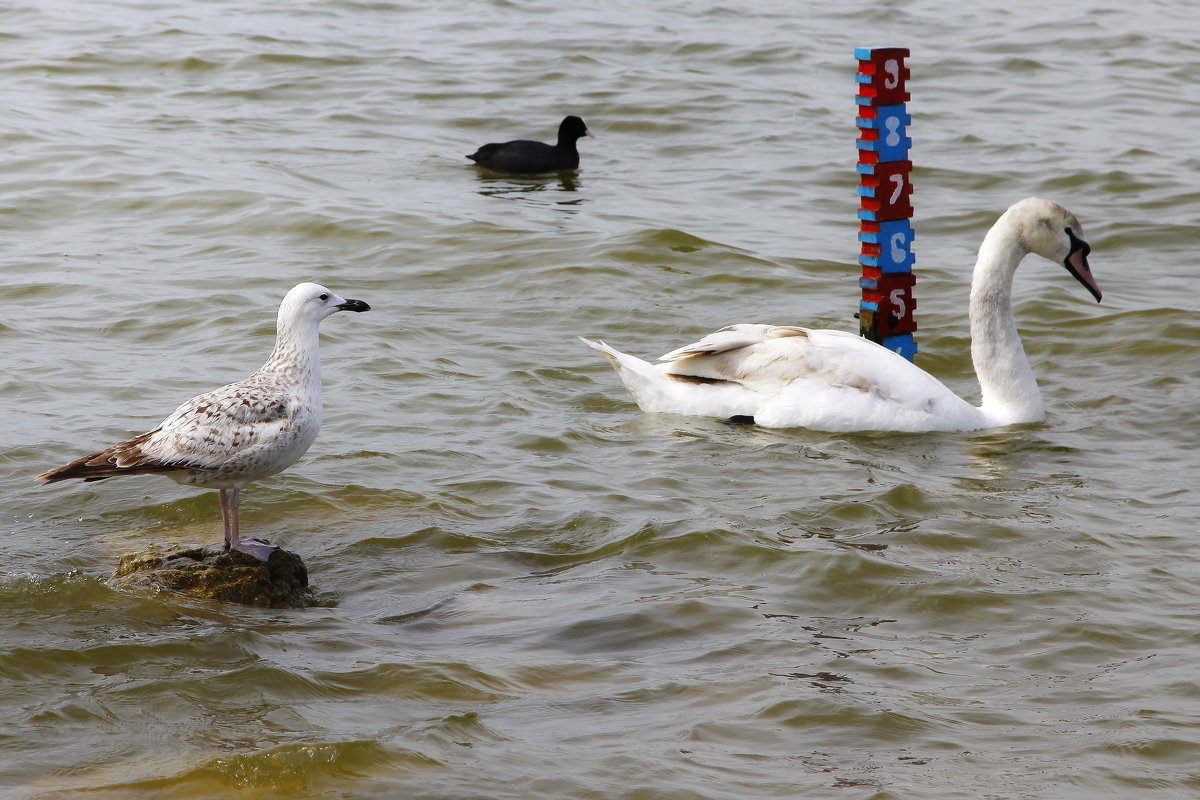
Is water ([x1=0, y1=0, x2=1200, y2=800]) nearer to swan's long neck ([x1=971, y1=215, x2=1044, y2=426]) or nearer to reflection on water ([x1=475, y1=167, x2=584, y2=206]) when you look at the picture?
reflection on water ([x1=475, y1=167, x2=584, y2=206])

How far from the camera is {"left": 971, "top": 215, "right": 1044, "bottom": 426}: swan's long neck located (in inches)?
330

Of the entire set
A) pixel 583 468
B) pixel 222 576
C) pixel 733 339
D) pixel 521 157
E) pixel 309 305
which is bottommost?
pixel 583 468

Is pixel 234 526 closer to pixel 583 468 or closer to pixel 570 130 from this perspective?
pixel 583 468

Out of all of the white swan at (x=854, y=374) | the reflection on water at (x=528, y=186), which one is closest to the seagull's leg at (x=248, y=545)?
the white swan at (x=854, y=374)

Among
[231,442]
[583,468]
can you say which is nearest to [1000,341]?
[583,468]

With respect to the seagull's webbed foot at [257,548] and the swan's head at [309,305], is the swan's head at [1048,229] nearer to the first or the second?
the swan's head at [309,305]

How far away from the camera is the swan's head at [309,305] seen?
20.2ft

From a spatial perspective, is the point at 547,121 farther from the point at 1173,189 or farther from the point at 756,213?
the point at 1173,189

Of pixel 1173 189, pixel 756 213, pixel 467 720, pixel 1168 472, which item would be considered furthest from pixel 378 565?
pixel 1173 189

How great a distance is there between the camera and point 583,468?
7.57 m

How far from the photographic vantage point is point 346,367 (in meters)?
9.14

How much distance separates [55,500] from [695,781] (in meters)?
3.85

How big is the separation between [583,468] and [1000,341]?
2.76m

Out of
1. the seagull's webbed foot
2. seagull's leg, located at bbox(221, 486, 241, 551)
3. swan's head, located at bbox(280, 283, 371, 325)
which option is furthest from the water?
swan's head, located at bbox(280, 283, 371, 325)
